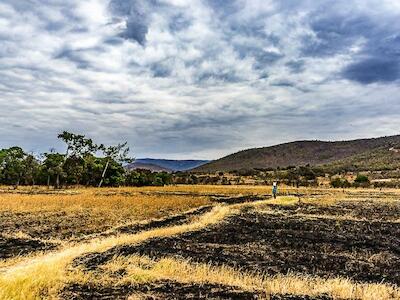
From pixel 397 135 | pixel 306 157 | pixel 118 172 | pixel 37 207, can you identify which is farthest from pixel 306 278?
pixel 306 157

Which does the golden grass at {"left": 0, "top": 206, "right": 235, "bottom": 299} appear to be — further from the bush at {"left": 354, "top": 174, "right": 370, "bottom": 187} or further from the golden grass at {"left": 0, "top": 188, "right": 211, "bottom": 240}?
the bush at {"left": 354, "top": 174, "right": 370, "bottom": 187}

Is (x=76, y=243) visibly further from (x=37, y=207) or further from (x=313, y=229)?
(x=37, y=207)

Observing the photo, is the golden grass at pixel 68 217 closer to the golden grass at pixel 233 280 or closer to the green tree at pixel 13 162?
the golden grass at pixel 233 280

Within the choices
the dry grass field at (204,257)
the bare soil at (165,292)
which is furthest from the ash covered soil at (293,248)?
the bare soil at (165,292)

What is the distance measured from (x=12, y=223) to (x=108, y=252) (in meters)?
13.0

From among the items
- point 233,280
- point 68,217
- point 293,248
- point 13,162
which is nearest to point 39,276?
point 233,280

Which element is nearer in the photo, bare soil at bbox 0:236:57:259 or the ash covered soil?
the ash covered soil

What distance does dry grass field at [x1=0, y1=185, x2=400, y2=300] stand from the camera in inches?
Answer: 419

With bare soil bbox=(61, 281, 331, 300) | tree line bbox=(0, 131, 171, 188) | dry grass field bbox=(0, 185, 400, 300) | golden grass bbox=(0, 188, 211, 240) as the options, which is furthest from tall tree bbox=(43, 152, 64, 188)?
bare soil bbox=(61, 281, 331, 300)

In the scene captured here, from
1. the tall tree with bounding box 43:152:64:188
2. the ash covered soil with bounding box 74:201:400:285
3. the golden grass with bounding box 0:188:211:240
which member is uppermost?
the tall tree with bounding box 43:152:64:188

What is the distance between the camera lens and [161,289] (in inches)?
423

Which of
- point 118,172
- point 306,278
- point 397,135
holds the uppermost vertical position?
point 397,135

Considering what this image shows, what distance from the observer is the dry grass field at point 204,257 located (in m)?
10.6

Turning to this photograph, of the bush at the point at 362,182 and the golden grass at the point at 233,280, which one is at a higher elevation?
the bush at the point at 362,182
